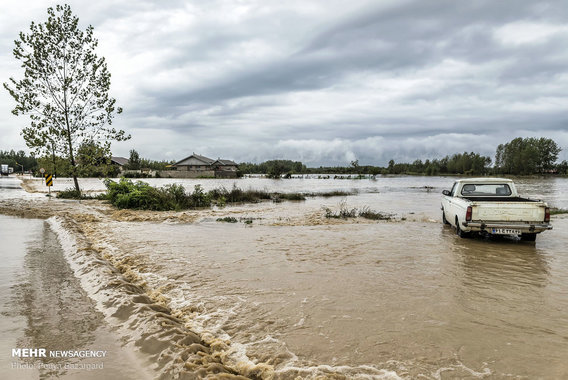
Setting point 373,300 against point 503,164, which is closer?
point 373,300

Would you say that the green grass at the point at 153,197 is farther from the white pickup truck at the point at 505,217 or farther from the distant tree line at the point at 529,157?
the distant tree line at the point at 529,157

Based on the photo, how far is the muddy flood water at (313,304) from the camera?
3.71 metres

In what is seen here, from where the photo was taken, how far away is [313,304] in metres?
5.38

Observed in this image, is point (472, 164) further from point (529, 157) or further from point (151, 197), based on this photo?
point (151, 197)

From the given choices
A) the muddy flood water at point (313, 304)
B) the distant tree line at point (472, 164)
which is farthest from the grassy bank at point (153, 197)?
the distant tree line at point (472, 164)

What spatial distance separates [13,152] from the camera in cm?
15662

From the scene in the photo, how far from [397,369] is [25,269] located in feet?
23.2

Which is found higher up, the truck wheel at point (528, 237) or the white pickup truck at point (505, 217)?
the white pickup truck at point (505, 217)

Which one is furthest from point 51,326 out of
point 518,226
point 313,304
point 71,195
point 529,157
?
point 529,157

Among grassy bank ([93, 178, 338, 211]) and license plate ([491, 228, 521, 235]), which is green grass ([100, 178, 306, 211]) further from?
license plate ([491, 228, 521, 235])

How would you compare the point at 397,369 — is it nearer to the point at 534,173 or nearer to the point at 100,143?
the point at 100,143

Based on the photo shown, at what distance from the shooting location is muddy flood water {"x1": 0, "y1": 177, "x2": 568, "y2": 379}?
3711mm

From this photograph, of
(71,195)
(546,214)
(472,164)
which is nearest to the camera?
(546,214)

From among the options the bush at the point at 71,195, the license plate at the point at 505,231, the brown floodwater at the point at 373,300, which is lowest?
the brown floodwater at the point at 373,300
